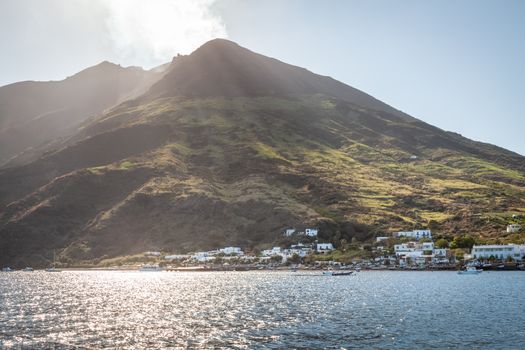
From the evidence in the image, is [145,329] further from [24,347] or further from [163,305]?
[163,305]

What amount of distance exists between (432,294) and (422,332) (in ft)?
173

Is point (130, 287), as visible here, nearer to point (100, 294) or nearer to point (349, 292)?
point (100, 294)

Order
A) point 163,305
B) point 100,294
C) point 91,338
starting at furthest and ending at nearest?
point 100,294 < point 163,305 < point 91,338

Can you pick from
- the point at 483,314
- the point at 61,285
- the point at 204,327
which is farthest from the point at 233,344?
the point at 61,285

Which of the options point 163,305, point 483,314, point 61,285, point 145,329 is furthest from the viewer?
point 61,285

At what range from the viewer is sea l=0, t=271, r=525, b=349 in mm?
66812

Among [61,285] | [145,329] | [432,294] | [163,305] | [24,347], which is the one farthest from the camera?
[61,285]

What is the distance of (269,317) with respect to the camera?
87188 millimetres

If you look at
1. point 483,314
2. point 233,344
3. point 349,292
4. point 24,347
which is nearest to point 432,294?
point 349,292

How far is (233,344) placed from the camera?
64.6 meters

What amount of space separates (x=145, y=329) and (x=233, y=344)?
18700 millimetres

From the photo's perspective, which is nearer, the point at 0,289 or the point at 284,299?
the point at 284,299

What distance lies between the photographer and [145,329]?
77812 mm

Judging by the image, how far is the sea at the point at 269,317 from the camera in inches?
2630
